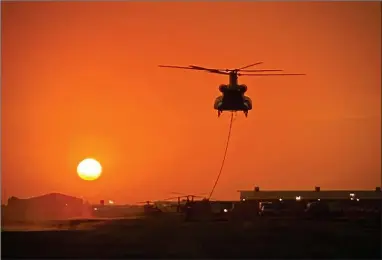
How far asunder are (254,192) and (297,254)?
339 feet

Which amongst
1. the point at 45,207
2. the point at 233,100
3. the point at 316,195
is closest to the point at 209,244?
the point at 233,100

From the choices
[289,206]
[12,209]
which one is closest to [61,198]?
[12,209]

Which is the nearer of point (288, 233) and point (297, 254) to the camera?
point (297, 254)

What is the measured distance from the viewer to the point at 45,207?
260 ft

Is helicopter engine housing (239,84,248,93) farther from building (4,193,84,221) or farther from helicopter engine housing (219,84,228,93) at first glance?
building (4,193,84,221)

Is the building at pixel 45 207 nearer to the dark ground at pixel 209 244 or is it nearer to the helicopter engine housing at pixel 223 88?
the helicopter engine housing at pixel 223 88

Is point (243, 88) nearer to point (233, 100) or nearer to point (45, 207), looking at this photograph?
point (233, 100)

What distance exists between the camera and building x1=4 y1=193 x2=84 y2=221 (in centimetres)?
6815

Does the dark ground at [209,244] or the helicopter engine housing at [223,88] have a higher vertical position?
the helicopter engine housing at [223,88]

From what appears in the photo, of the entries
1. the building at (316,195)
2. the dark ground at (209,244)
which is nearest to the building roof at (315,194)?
the building at (316,195)

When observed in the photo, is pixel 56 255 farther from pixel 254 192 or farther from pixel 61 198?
pixel 254 192

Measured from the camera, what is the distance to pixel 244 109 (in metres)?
44.3

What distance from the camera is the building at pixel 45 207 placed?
68.2m

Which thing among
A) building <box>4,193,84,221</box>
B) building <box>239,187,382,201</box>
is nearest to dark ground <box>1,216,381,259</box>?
building <box>4,193,84,221</box>
